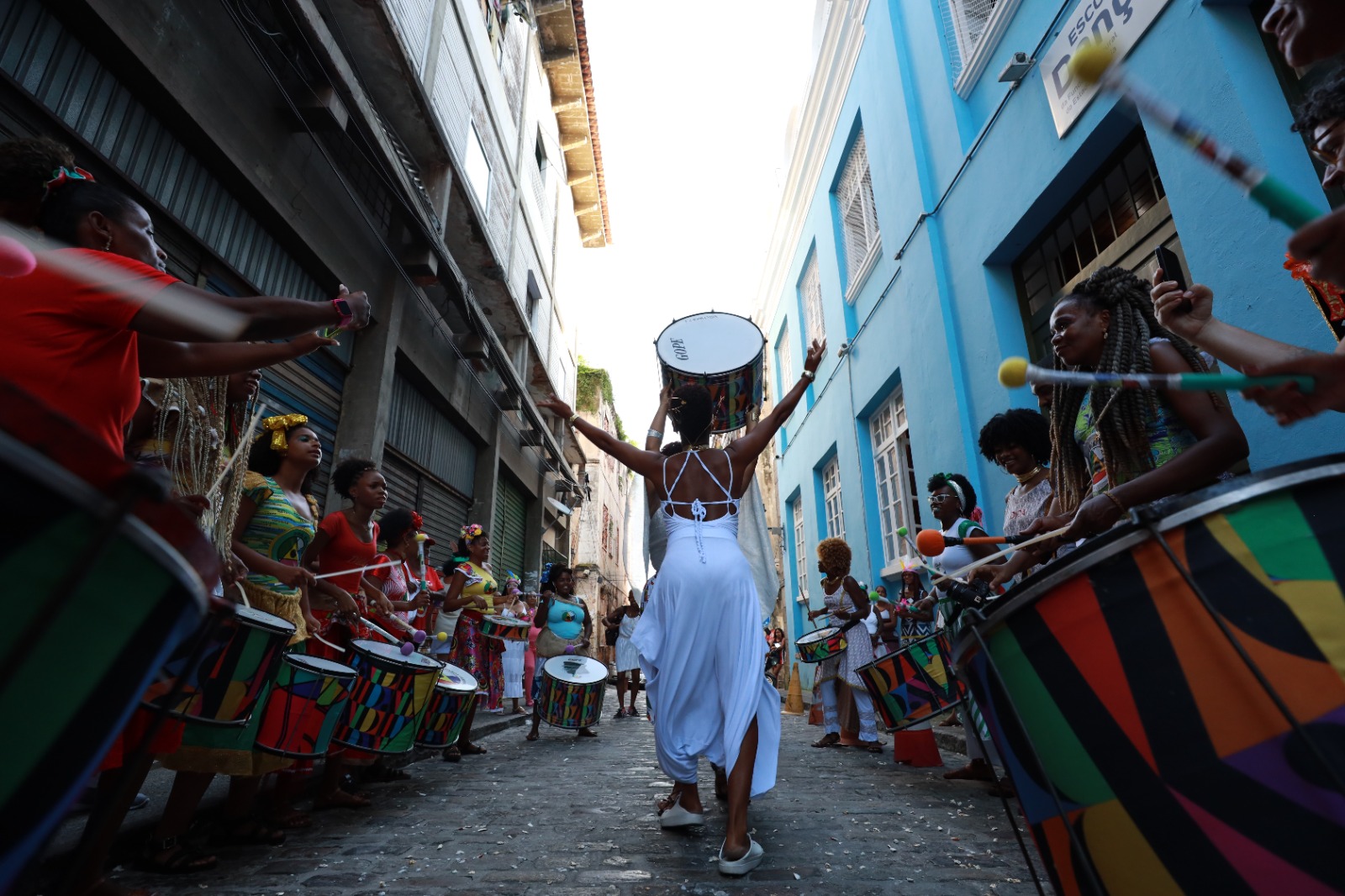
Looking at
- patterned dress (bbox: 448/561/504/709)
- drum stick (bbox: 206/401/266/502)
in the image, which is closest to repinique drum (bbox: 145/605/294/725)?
drum stick (bbox: 206/401/266/502)

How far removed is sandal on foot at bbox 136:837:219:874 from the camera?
2.27 meters

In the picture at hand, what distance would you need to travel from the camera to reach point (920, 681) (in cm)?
362

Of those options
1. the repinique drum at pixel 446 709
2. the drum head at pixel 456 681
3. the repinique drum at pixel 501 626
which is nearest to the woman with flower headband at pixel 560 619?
the repinique drum at pixel 501 626

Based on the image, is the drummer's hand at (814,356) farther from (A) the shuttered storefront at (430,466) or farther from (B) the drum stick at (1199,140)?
(A) the shuttered storefront at (430,466)

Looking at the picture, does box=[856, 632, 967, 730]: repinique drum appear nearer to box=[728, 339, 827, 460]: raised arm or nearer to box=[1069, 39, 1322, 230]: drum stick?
box=[728, 339, 827, 460]: raised arm

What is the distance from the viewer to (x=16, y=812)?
26.3 inches

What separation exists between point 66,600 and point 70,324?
105cm

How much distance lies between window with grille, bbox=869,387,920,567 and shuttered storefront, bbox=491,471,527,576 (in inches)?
252

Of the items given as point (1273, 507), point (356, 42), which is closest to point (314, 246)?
point (356, 42)

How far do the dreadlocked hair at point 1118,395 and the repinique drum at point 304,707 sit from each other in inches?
108

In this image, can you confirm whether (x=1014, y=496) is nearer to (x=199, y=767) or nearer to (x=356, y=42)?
(x=199, y=767)

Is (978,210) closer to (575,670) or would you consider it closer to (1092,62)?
(575,670)

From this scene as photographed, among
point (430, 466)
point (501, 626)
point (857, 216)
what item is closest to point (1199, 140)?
point (501, 626)

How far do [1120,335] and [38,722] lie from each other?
2464 mm
